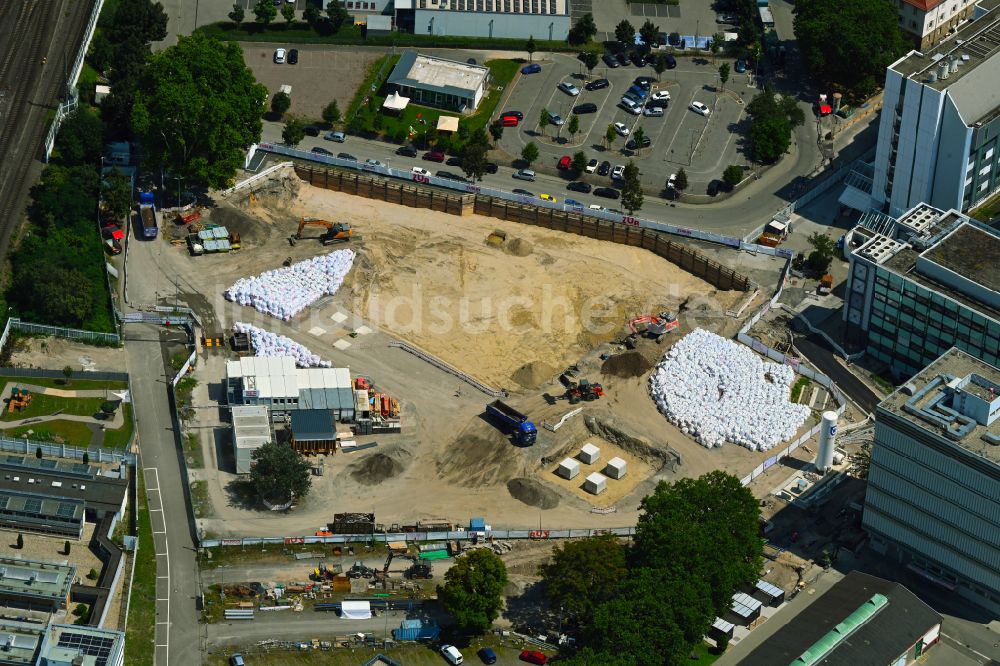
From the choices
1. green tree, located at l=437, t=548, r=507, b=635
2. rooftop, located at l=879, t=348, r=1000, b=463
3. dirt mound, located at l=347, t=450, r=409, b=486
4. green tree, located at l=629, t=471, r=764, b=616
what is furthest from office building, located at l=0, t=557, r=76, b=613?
rooftop, located at l=879, t=348, r=1000, b=463

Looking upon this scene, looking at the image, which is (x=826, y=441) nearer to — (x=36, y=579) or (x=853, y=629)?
(x=853, y=629)

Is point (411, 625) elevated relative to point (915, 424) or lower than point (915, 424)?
lower

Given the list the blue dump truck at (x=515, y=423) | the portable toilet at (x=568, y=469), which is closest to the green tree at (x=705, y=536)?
the portable toilet at (x=568, y=469)

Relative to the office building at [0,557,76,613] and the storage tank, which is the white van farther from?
the storage tank

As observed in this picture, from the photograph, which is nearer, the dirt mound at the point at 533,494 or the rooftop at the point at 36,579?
the rooftop at the point at 36,579

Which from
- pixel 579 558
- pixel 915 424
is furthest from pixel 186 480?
pixel 915 424

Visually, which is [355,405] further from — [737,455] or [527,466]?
[737,455]

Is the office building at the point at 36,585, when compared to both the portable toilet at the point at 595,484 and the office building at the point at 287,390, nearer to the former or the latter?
the office building at the point at 287,390
